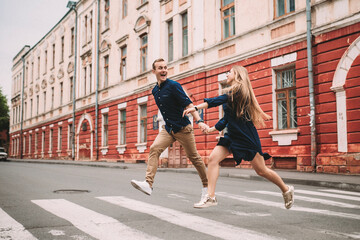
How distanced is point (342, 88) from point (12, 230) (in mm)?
11182

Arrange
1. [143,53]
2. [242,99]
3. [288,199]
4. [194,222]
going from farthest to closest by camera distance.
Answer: [143,53] → [288,199] → [242,99] → [194,222]

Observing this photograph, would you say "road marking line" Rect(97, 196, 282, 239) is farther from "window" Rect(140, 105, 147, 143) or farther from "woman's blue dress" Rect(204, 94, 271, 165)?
"window" Rect(140, 105, 147, 143)

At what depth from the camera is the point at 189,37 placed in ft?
67.3

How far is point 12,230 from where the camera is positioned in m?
4.58

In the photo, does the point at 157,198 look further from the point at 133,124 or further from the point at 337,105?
the point at 133,124

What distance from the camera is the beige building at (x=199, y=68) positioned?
13.4 meters

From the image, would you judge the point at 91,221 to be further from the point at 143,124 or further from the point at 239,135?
the point at 143,124

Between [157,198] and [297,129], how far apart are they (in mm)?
8545

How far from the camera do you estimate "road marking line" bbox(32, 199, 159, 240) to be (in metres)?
4.32

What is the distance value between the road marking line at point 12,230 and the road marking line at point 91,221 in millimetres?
585

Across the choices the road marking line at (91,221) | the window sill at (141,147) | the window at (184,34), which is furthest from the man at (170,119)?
the window sill at (141,147)

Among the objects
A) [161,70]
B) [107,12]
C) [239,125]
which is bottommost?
[239,125]

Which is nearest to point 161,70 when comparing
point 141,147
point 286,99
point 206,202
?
point 206,202

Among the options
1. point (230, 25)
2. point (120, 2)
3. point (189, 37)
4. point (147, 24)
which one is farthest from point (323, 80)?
point (120, 2)
